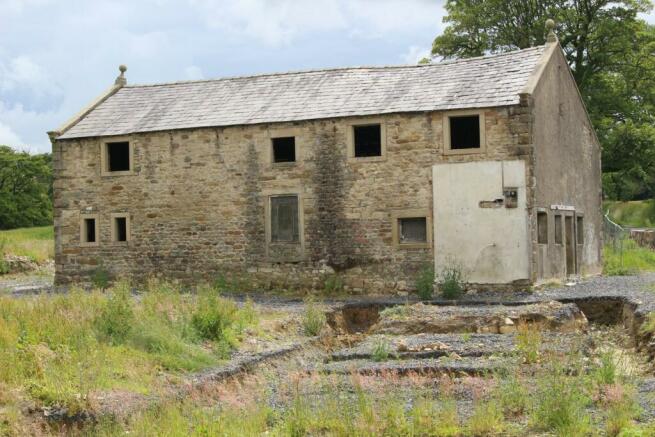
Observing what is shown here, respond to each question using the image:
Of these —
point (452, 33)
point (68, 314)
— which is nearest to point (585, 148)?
point (452, 33)

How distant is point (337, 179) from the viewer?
22109mm

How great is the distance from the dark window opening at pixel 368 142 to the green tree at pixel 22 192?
116 feet

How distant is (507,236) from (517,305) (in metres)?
3.03

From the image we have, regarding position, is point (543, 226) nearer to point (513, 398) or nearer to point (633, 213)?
point (513, 398)

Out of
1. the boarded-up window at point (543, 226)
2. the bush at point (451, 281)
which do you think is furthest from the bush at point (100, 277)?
the boarded-up window at point (543, 226)

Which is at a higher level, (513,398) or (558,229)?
(558,229)

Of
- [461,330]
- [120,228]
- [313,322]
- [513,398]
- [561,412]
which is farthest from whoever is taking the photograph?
[120,228]

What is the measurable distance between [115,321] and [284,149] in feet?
38.4

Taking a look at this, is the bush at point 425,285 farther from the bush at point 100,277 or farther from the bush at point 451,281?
the bush at point 100,277

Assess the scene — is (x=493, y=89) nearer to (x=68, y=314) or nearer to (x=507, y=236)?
(x=507, y=236)

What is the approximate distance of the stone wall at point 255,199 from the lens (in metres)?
21.5

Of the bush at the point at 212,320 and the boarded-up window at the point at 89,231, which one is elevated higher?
the boarded-up window at the point at 89,231

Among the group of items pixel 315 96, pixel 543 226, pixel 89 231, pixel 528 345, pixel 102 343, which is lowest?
pixel 528 345

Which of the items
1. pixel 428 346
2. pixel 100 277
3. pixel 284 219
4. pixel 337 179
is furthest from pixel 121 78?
pixel 428 346
